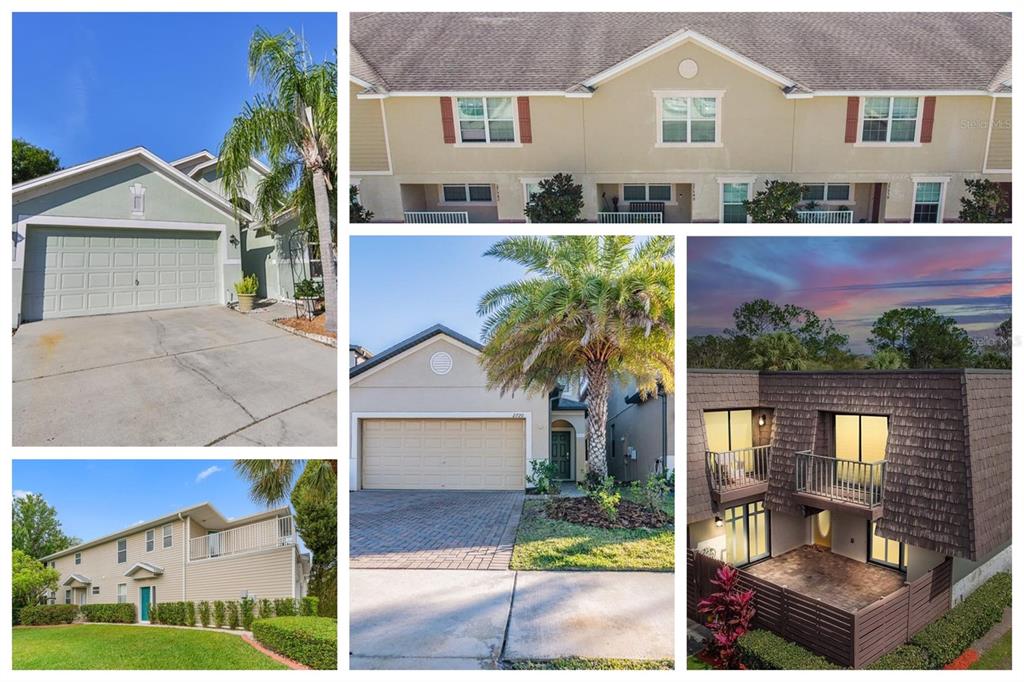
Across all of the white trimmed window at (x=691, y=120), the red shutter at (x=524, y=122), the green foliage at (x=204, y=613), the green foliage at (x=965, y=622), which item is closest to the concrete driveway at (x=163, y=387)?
the green foliage at (x=204, y=613)

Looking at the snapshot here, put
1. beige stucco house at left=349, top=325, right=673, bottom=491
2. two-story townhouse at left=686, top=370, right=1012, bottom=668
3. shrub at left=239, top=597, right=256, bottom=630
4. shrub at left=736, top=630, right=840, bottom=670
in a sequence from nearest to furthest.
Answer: two-story townhouse at left=686, top=370, right=1012, bottom=668 < shrub at left=736, top=630, right=840, bottom=670 < shrub at left=239, top=597, right=256, bottom=630 < beige stucco house at left=349, top=325, right=673, bottom=491

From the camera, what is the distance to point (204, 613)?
4.04m

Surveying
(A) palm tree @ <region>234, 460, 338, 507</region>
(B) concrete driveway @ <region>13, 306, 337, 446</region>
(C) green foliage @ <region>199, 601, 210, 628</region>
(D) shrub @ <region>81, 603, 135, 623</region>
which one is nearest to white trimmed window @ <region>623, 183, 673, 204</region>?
(B) concrete driveway @ <region>13, 306, 337, 446</region>

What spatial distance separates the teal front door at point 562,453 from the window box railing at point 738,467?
3.86 feet

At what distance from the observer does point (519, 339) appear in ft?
14.0

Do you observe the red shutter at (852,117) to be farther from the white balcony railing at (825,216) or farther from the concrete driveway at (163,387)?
the concrete driveway at (163,387)

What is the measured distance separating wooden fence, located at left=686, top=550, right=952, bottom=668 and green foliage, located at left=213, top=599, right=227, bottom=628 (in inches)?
141

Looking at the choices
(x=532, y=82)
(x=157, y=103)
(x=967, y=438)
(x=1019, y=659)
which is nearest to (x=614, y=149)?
(x=532, y=82)

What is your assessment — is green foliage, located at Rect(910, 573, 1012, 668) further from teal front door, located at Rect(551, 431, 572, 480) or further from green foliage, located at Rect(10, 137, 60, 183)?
green foliage, located at Rect(10, 137, 60, 183)

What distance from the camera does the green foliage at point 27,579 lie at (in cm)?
391

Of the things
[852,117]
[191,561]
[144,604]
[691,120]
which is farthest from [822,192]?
[144,604]

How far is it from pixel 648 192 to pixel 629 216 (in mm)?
239

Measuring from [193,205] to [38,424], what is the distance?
2320 millimetres

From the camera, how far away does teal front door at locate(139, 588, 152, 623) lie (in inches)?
159
